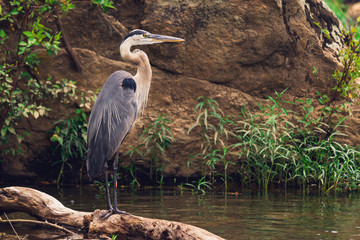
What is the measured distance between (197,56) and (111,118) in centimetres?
315

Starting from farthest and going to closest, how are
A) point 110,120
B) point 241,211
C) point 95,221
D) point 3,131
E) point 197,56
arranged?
1. point 197,56
2. point 3,131
3. point 241,211
4. point 110,120
5. point 95,221

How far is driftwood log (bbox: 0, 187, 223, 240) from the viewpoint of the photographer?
3719 mm

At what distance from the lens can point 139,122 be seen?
Answer: 7656 mm

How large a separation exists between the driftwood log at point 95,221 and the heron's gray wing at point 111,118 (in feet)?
1.75

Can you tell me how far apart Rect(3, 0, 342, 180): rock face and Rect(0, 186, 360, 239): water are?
1240 mm

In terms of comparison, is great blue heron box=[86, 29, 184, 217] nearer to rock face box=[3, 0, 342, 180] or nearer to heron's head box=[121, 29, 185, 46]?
heron's head box=[121, 29, 185, 46]

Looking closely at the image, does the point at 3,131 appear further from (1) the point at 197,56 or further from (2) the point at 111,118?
(1) the point at 197,56

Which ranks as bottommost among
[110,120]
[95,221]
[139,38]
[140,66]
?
[95,221]

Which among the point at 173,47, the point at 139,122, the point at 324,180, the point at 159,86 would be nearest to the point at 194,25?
the point at 173,47

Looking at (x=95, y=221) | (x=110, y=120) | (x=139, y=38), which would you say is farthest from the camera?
(x=139, y=38)

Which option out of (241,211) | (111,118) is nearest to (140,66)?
(111,118)

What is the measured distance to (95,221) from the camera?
420cm

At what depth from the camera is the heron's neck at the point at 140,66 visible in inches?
213

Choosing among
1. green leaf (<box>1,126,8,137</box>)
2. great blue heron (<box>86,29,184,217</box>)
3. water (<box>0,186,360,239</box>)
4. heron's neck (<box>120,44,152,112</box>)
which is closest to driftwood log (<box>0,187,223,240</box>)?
water (<box>0,186,360,239</box>)
